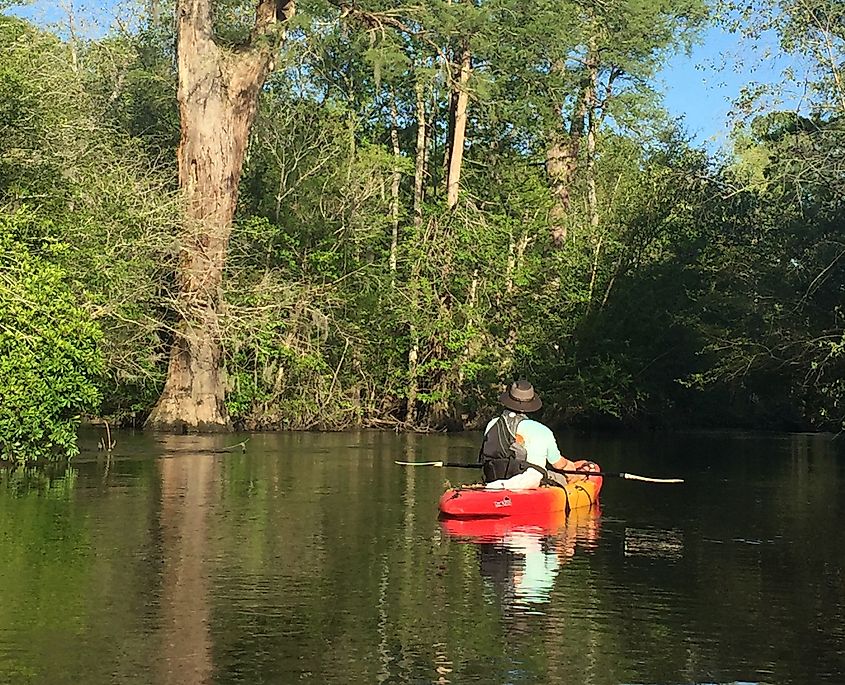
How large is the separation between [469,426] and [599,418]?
180 inches

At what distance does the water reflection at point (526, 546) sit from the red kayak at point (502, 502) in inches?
3.9

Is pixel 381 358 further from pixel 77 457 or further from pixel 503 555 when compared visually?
pixel 503 555

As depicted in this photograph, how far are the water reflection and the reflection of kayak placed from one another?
9cm

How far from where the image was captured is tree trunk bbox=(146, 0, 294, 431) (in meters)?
33.9

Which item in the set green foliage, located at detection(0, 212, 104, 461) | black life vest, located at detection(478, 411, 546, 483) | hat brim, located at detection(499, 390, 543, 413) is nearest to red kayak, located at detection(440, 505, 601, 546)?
black life vest, located at detection(478, 411, 546, 483)

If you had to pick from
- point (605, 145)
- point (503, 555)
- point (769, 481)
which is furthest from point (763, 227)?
point (503, 555)

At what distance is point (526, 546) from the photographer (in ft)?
47.2

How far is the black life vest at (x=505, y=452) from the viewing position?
16.6 meters

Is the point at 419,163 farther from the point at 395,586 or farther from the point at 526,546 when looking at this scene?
the point at 395,586

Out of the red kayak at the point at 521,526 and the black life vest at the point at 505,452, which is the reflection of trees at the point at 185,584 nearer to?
the red kayak at the point at 521,526

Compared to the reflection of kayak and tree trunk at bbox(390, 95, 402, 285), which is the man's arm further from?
tree trunk at bbox(390, 95, 402, 285)

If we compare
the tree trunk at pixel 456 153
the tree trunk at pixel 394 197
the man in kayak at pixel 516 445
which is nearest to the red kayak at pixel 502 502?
the man in kayak at pixel 516 445

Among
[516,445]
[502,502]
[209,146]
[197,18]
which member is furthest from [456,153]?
[502,502]

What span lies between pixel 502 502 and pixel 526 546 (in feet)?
5.55
